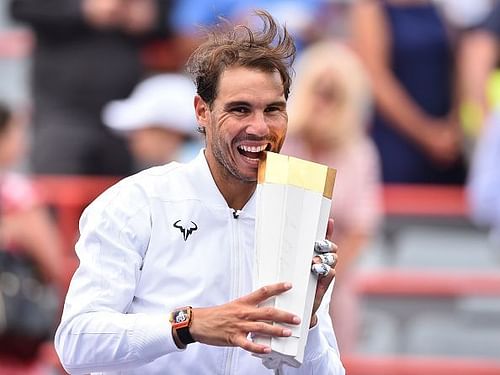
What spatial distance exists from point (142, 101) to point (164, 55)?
830 millimetres

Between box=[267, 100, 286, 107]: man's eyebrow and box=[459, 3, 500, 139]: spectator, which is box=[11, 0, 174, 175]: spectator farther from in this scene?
box=[267, 100, 286, 107]: man's eyebrow

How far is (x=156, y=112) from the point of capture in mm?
8203

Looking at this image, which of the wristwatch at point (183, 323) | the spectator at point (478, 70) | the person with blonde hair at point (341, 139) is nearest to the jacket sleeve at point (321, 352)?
Answer: the wristwatch at point (183, 323)

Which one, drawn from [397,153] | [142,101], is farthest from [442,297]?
[142,101]

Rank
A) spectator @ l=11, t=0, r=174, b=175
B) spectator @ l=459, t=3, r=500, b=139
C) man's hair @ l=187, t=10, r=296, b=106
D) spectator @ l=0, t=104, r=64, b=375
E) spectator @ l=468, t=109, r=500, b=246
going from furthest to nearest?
spectator @ l=459, t=3, r=500, b=139 < spectator @ l=11, t=0, r=174, b=175 < spectator @ l=468, t=109, r=500, b=246 < spectator @ l=0, t=104, r=64, b=375 < man's hair @ l=187, t=10, r=296, b=106

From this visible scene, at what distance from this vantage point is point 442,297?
28.7ft

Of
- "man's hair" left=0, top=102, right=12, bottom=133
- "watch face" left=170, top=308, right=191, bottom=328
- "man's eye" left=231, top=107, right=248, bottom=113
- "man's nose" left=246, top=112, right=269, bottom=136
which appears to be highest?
"man's hair" left=0, top=102, right=12, bottom=133

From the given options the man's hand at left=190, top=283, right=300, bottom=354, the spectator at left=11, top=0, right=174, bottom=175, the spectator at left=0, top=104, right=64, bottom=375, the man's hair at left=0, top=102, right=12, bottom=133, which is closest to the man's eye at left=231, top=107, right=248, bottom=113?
the man's hand at left=190, top=283, right=300, bottom=354

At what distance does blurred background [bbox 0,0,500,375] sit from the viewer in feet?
26.2

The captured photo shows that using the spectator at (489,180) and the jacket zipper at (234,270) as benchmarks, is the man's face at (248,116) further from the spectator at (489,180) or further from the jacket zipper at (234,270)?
the spectator at (489,180)

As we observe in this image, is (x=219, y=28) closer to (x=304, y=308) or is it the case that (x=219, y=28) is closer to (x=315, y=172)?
(x=315, y=172)

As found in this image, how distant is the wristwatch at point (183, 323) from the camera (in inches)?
152

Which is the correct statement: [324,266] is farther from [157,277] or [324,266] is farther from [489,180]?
[489,180]

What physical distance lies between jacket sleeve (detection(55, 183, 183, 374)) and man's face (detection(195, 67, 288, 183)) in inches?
11.0
